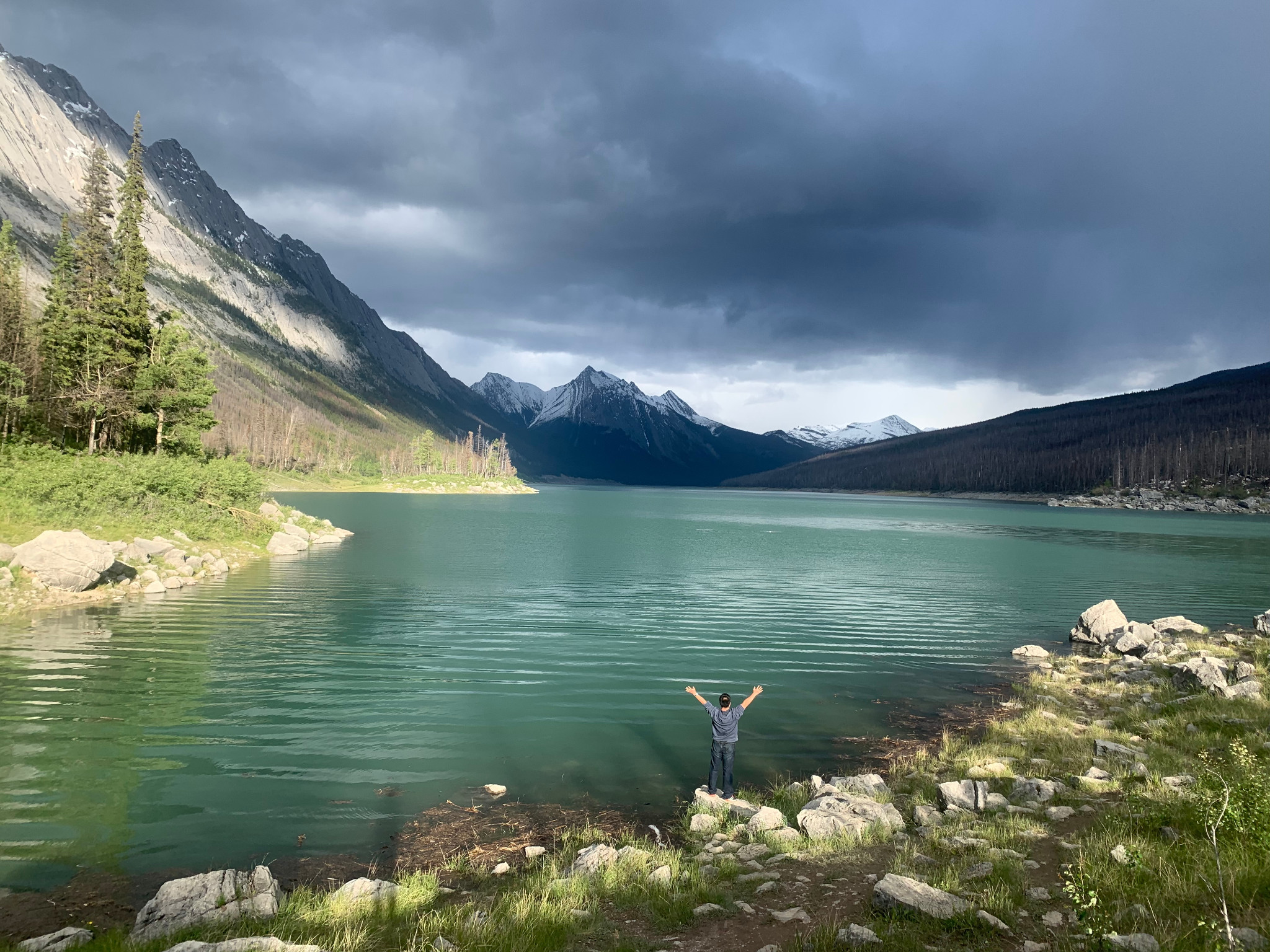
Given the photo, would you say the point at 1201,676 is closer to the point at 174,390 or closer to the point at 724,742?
the point at 724,742

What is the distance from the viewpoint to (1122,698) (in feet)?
71.9

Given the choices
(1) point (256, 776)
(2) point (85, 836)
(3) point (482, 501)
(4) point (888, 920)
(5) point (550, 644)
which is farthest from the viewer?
(3) point (482, 501)

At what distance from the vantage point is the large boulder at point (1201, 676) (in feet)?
68.3

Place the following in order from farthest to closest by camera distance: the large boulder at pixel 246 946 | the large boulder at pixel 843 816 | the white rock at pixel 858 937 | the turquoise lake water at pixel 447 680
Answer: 1. the turquoise lake water at pixel 447 680
2. the large boulder at pixel 843 816
3. the white rock at pixel 858 937
4. the large boulder at pixel 246 946

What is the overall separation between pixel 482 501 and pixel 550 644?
141998 mm

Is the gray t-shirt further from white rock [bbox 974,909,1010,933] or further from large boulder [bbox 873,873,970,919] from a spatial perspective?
white rock [bbox 974,909,1010,933]

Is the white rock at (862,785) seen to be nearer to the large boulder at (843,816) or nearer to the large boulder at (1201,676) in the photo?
the large boulder at (843,816)

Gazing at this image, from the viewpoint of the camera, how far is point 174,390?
55.6 meters

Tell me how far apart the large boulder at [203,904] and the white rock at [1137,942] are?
10.6m

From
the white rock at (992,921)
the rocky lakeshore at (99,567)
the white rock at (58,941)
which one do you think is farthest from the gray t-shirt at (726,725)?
the rocky lakeshore at (99,567)

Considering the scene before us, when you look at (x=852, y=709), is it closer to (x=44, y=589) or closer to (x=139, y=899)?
(x=139, y=899)

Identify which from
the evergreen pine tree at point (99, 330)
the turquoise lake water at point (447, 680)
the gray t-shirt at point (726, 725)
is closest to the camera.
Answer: the turquoise lake water at point (447, 680)

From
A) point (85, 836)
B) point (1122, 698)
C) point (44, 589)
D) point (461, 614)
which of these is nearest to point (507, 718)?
point (85, 836)

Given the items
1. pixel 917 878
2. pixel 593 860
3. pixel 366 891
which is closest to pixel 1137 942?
pixel 917 878
